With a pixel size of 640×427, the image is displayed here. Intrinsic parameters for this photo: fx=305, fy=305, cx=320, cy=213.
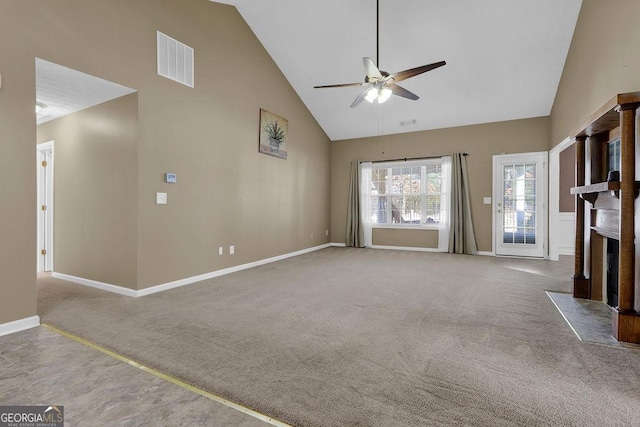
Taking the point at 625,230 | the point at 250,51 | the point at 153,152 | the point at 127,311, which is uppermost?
the point at 250,51

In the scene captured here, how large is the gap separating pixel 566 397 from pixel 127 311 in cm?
350

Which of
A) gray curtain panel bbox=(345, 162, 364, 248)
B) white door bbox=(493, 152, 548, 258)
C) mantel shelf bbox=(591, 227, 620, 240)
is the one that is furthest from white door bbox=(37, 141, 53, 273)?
white door bbox=(493, 152, 548, 258)

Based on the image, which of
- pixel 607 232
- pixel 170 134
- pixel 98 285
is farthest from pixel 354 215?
pixel 98 285

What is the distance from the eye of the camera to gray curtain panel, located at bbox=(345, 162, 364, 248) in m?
7.91

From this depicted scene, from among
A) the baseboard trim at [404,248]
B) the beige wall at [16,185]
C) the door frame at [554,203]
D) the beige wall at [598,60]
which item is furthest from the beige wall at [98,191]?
the door frame at [554,203]

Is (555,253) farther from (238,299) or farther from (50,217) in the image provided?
(50,217)

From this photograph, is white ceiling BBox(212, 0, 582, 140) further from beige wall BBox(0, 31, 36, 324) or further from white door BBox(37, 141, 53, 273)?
white door BBox(37, 141, 53, 273)

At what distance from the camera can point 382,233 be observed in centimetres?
786

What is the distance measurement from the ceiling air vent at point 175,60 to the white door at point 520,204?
6.15 metres

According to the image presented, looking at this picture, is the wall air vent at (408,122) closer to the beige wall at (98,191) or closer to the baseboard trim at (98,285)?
the beige wall at (98,191)

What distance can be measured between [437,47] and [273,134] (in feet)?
10.4

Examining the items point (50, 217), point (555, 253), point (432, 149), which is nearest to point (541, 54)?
point (432, 149)

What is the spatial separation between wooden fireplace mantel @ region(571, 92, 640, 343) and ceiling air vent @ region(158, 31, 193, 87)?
4456mm
